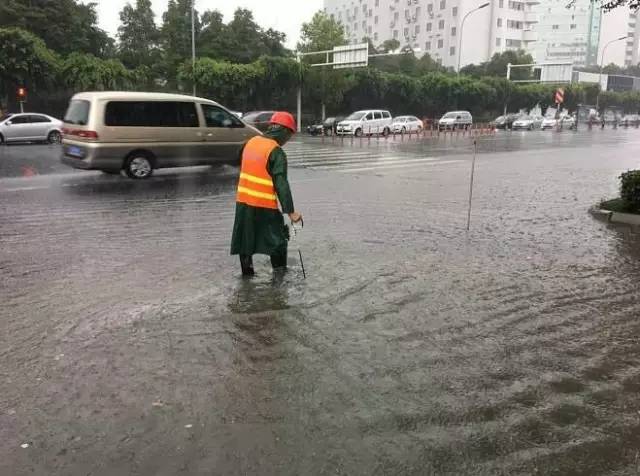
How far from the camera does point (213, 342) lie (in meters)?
4.50

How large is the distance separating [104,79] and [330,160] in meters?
23.5

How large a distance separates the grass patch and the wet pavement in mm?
763

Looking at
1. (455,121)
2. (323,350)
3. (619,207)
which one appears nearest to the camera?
(323,350)

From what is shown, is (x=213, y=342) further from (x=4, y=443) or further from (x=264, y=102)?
(x=264, y=102)

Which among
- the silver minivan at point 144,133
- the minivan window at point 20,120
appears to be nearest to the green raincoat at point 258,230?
the silver minivan at point 144,133

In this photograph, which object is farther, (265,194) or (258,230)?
(258,230)

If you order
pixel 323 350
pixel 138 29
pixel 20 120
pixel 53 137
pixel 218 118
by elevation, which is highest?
pixel 138 29

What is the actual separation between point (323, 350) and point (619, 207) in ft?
24.4

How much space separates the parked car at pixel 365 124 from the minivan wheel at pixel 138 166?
79.6 feet

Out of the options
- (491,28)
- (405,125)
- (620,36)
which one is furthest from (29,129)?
(620,36)

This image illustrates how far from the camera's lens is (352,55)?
4409 cm

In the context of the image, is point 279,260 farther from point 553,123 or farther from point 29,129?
point 553,123

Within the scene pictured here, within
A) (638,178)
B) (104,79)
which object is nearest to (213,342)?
(638,178)

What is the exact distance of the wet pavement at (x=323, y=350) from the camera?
3.17 metres
